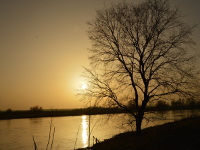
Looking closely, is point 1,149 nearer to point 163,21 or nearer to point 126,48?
point 126,48

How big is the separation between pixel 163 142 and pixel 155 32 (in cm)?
741

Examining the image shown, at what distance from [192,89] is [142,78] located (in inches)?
131

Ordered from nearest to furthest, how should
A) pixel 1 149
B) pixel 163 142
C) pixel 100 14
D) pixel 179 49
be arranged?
pixel 163 142 → pixel 179 49 → pixel 100 14 → pixel 1 149

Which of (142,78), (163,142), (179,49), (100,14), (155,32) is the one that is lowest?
(163,142)

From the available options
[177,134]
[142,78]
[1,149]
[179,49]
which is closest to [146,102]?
[142,78]

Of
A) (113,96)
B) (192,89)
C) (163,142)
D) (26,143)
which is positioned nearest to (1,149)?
(26,143)

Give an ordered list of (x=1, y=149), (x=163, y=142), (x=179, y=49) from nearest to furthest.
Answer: (x=163, y=142)
(x=179, y=49)
(x=1, y=149)

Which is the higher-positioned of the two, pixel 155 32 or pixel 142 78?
pixel 155 32

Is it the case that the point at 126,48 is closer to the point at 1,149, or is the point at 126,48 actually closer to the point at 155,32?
the point at 155,32

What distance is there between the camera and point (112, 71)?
16938mm

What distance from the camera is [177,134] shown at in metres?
14.9

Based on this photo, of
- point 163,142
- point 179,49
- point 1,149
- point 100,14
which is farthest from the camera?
point 1,149

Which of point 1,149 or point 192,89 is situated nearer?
point 192,89

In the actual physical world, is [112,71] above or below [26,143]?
above
